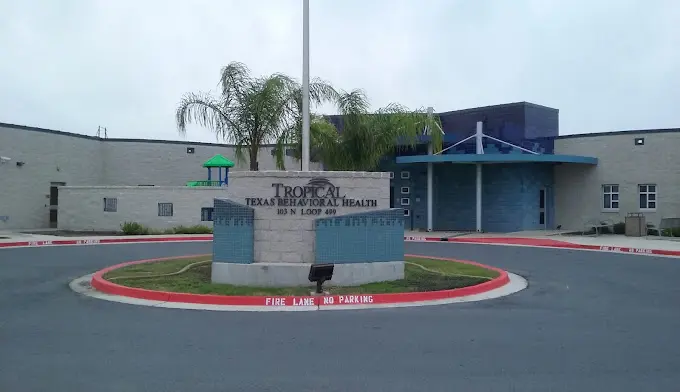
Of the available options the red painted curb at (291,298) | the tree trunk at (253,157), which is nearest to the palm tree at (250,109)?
the tree trunk at (253,157)

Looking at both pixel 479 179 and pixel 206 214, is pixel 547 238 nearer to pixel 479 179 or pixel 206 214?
pixel 479 179

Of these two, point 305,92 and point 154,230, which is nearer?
point 305,92

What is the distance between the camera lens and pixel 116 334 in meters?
9.01

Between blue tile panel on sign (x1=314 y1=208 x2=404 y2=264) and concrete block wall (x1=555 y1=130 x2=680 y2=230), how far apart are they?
800 inches

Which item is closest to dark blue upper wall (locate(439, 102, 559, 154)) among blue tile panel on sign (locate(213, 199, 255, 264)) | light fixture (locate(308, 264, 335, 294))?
blue tile panel on sign (locate(213, 199, 255, 264))

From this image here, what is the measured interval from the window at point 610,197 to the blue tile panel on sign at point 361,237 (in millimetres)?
20458

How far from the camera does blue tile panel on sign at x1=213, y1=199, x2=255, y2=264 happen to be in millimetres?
13602

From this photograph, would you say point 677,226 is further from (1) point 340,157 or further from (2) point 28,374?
(2) point 28,374

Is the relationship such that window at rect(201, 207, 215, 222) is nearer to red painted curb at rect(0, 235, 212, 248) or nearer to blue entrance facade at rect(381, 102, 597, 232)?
red painted curb at rect(0, 235, 212, 248)

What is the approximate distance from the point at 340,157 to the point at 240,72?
5.50 meters

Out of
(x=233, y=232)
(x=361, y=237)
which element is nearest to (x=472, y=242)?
(x=361, y=237)

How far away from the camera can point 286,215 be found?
13750 mm

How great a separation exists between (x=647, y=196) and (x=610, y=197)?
1.65 m

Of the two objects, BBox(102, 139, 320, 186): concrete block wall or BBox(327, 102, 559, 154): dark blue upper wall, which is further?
BBox(102, 139, 320, 186): concrete block wall
